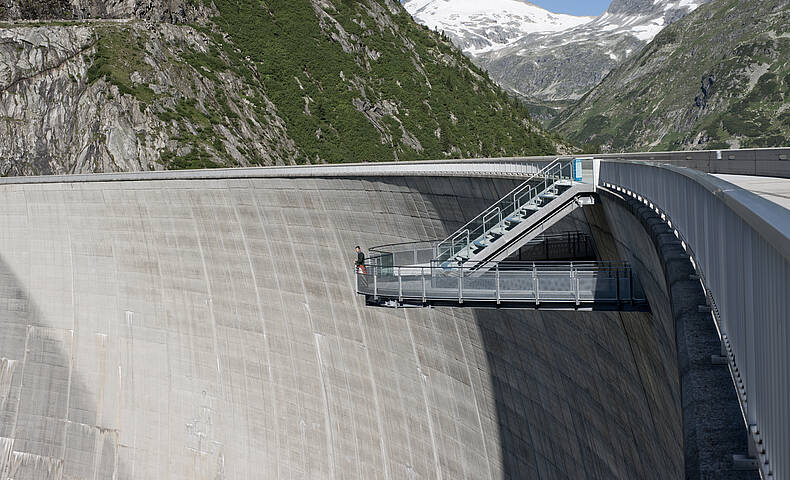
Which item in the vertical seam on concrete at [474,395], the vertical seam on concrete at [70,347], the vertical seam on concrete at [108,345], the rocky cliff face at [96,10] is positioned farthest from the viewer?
the rocky cliff face at [96,10]

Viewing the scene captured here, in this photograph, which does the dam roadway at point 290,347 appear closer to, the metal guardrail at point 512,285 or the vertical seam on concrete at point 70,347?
the vertical seam on concrete at point 70,347

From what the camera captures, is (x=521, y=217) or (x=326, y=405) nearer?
(x=521, y=217)

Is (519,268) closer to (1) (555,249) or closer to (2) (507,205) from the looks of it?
(2) (507,205)

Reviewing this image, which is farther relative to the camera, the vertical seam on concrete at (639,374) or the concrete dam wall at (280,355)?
the concrete dam wall at (280,355)

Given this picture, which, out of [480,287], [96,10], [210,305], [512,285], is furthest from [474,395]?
[96,10]

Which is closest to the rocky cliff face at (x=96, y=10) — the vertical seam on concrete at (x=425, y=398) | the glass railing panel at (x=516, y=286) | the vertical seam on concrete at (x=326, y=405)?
the vertical seam on concrete at (x=326, y=405)

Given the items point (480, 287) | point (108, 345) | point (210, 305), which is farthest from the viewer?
point (108, 345)

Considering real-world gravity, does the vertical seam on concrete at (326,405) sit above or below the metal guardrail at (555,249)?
below
